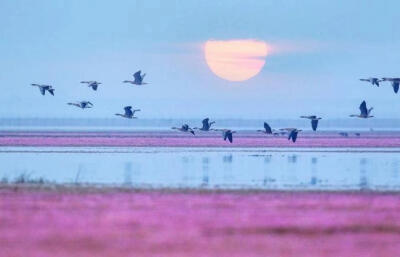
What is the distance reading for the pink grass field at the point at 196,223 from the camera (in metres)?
17.7

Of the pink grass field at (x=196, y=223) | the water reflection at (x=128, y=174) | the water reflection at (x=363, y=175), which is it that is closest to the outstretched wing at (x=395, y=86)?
the water reflection at (x=363, y=175)

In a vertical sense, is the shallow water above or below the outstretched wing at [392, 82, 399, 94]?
below

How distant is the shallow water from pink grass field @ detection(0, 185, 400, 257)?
11.4ft

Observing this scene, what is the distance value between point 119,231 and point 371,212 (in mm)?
Result: 6029

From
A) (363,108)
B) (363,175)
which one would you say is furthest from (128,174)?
(363,108)

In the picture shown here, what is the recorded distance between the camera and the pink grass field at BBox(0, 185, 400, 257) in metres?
17.7

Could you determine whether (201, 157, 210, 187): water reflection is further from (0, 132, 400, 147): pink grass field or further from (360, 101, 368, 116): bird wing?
(0, 132, 400, 147): pink grass field

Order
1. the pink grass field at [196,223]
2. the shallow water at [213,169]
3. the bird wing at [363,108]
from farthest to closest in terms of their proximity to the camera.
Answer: the bird wing at [363,108]
the shallow water at [213,169]
the pink grass field at [196,223]

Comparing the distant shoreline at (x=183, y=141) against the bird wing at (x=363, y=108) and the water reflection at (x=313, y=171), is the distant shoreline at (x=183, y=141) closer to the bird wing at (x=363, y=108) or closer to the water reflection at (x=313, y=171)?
the water reflection at (x=313, y=171)

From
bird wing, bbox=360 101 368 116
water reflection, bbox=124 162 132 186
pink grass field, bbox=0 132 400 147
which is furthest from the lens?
pink grass field, bbox=0 132 400 147

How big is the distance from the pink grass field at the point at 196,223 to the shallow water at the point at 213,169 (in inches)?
136

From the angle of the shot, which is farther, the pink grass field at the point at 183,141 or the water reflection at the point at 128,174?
the pink grass field at the point at 183,141

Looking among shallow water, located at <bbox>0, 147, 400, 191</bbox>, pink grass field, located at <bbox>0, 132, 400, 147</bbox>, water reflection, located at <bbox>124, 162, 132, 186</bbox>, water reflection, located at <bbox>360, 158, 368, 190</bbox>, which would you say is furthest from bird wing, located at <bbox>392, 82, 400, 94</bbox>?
pink grass field, located at <bbox>0, 132, 400, 147</bbox>

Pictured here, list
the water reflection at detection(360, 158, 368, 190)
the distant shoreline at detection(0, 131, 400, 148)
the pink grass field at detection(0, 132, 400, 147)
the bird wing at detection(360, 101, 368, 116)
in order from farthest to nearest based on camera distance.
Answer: the pink grass field at detection(0, 132, 400, 147) → the distant shoreline at detection(0, 131, 400, 148) → the bird wing at detection(360, 101, 368, 116) → the water reflection at detection(360, 158, 368, 190)
